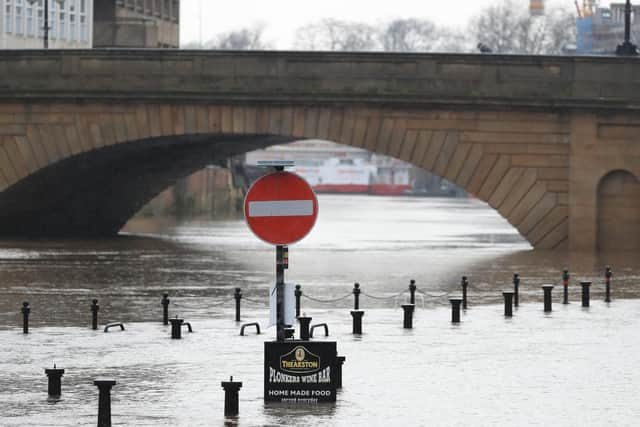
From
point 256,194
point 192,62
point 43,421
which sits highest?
point 192,62

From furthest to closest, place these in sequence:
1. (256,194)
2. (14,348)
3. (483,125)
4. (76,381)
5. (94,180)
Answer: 1. (94,180)
2. (483,125)
3. (14,348)
4. (76,381)
5. (256,194)

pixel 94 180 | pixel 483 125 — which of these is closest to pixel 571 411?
pixel 483 125

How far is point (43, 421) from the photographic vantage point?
17266 mm

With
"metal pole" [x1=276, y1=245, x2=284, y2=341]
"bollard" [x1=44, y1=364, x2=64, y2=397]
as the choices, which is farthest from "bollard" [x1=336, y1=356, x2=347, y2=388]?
"bollard" [x1=44, y1=364, x2=64, y2=397]

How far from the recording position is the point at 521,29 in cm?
19025

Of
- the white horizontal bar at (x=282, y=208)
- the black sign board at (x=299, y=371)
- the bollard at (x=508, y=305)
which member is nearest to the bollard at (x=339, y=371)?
the black sign board at (x=299, y=371)

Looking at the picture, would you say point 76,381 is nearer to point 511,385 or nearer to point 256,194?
point 256,194

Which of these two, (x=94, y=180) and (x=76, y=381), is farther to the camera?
(x=94, y=180)

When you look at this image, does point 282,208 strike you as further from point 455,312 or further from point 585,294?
point 585,294

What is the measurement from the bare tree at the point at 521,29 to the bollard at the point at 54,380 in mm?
162237

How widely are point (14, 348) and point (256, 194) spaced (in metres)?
6.54

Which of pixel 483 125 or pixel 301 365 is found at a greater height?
pixel 483 125

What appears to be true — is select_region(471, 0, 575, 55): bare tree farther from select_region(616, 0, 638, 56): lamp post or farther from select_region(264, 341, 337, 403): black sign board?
select_region(264, 341, 337, 403): black sign board

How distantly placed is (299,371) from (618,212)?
Result: 3304 cm
